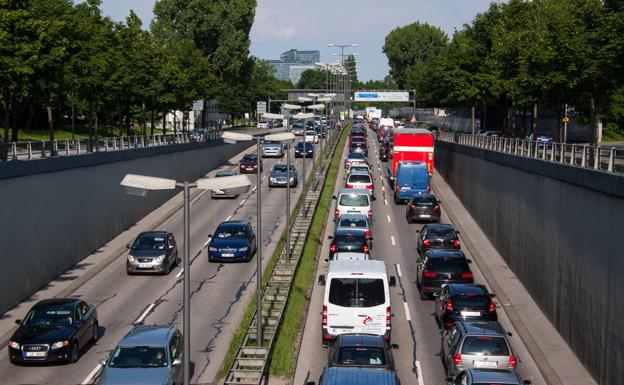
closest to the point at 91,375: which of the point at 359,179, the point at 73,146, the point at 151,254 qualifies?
the point at 151,254

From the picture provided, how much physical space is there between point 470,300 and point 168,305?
35.9 ft

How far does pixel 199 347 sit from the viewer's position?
2602 cm

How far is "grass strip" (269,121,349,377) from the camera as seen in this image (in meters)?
23.4

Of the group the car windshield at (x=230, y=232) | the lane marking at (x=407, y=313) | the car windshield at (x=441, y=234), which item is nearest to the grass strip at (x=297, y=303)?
the car windshield at (x=230, y=232)

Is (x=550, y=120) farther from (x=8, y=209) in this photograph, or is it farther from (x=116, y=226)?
(x=8, y=209)

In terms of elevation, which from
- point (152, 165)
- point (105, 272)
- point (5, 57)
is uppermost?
point (5, 57)

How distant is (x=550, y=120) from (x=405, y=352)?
80248 millimetres

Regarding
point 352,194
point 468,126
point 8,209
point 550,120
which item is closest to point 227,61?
point 468,126

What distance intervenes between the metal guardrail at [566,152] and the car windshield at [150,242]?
15.8 m

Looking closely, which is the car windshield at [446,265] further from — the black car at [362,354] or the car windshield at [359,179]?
the car windshield at [359,179]

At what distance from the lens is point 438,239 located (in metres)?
38.9

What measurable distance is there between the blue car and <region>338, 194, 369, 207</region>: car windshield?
8.16 m

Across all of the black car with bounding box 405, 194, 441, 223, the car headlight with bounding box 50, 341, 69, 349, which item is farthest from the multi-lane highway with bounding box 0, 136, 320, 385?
the black car with bounding box 405, 194, 441, 223

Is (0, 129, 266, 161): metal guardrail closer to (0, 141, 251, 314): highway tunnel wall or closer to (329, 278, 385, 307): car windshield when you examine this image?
(0, 141, 251, 314): highway tunnel wall
